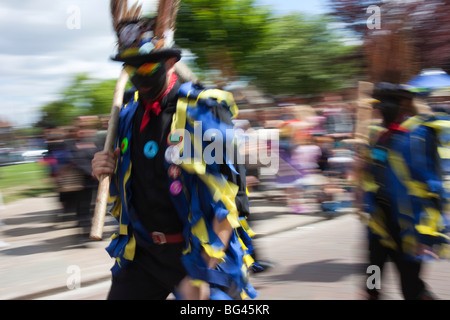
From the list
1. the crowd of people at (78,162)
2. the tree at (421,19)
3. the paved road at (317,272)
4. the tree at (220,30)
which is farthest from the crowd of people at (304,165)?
the crowd of people at (78,162)

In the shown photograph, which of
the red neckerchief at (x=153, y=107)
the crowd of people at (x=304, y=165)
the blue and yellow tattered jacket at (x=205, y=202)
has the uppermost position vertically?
the crowd of people at (x=304, y=165)

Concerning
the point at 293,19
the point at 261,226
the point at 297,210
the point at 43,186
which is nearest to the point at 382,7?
the point at 297,210

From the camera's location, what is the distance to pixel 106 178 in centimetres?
233

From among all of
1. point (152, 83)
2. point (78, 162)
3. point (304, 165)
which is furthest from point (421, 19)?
point (152, 83)

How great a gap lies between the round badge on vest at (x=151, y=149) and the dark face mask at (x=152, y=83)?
8.6 inches

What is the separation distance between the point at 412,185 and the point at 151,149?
5.66ft

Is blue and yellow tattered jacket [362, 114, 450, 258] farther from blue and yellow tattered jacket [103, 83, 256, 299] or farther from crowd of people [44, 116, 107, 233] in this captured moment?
crowd of people [44, 116, 107, 233]

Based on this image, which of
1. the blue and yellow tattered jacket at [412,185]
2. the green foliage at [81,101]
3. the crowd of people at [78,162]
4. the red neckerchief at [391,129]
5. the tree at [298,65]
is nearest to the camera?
the blue and yellow tattered jacket at [412,185]

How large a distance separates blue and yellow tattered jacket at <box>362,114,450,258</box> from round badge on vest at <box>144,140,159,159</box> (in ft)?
5.51

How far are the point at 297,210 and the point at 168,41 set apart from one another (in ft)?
23.6

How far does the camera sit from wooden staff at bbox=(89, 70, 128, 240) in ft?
7.20

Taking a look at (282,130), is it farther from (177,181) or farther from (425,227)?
(177,181)

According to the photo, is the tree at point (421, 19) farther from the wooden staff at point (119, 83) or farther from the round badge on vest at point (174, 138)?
the round badge on vest at point (174, 138)

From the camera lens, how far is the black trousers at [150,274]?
2.25 m
